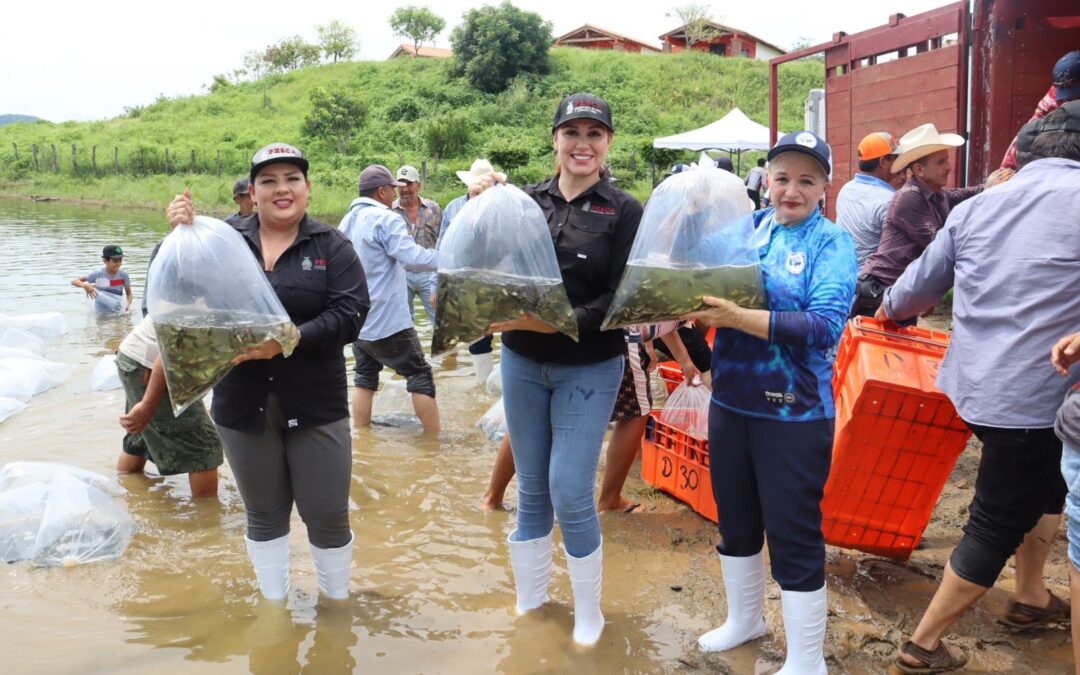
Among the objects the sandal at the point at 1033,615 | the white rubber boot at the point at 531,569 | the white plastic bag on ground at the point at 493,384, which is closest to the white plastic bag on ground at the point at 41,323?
the white plastic bag on ground at the point at 493,384

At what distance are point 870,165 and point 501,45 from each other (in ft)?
120

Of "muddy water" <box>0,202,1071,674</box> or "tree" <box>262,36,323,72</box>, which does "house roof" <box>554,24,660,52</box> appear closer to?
"tree" <box>262,36,323,72</box>

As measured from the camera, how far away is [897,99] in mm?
7504

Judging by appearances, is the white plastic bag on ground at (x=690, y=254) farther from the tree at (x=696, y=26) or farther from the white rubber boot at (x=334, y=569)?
the tree at (x=696, y=26)

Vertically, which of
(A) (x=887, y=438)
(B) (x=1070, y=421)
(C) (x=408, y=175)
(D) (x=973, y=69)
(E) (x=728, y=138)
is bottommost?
(A) (x=887, y=438)

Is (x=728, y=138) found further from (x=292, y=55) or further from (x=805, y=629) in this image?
(x=292, y=55)

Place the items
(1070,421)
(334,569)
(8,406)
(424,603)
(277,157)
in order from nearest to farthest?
(1070,421), (277,157), (334,569), (424,603), (8,406)

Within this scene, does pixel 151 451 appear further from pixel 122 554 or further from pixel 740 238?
pixel 740 238

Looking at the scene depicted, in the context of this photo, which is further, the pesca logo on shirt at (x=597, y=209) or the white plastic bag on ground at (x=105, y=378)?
the white plastic bag on ground at (x=105, y=378)

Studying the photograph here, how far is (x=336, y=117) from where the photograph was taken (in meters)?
34.1

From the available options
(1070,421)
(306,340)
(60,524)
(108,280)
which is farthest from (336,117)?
(1070,421)

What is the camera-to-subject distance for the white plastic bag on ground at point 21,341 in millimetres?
8297

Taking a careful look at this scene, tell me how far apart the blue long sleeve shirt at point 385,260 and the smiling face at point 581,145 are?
2.60m

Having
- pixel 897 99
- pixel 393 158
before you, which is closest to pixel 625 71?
pixel 393 158
